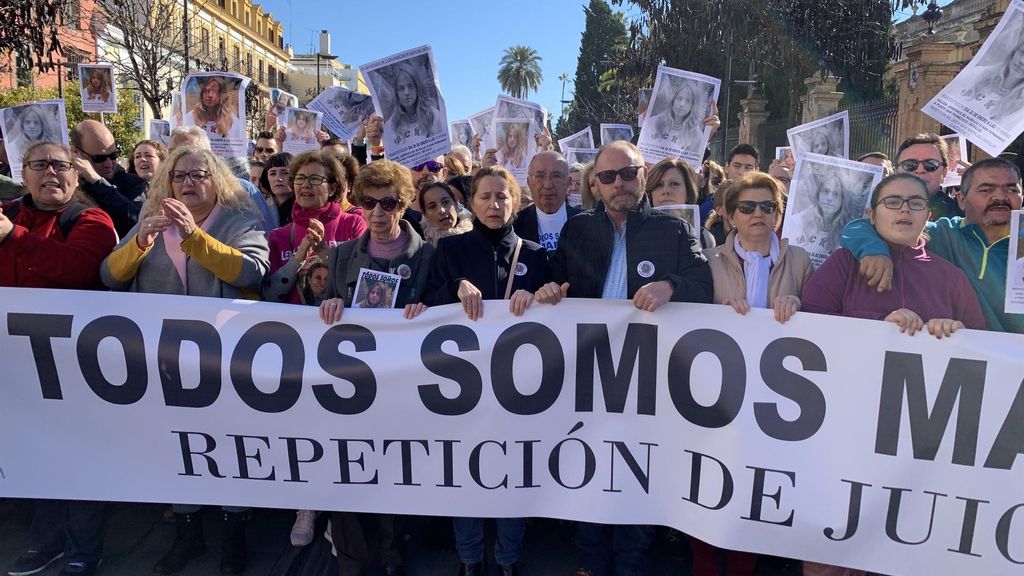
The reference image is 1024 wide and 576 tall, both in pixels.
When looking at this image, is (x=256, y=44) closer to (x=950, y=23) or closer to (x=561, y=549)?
(x=950, y=23)

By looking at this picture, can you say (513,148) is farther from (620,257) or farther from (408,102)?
(620,257)

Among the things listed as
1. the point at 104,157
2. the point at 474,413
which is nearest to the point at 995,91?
the point at 474,413

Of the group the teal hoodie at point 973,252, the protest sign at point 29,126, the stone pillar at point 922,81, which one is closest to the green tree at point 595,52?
the stone pillar at point 922,81

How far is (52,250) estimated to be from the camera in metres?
3.12

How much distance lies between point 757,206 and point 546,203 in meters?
1.47

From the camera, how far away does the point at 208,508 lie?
3721 millimetres

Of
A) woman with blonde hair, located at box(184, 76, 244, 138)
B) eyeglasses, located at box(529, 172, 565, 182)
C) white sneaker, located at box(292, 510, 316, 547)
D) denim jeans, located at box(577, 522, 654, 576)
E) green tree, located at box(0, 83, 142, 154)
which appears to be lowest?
white sneaker, located at box(292, 510, 316, 547)

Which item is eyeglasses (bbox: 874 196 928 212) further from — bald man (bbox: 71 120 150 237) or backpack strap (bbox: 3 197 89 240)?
bald man (bbox: 71 120 150 237)

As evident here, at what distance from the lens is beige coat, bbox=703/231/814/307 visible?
3.04 m

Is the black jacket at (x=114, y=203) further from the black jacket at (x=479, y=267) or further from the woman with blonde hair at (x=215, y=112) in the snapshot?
the black jacket at (x=479, y=267)

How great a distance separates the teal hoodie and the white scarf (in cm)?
29

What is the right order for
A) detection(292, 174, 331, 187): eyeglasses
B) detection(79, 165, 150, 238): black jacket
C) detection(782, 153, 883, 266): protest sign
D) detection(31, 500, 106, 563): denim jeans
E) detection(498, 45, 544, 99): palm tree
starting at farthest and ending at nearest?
detection(498, 45, 544, 99): palm tree, detection(79, 165, 150, 238): black jacket, detection(292, 174, 331, 187): eyeglasses, detection(782, 153, 883, 266): protest sign, detection(31, 500, 106, 563): denim jeans

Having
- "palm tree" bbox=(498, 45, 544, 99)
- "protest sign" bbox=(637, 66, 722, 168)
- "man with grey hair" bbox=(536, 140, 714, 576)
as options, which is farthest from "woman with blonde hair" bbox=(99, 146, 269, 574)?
"palm tree" bbox=(498, 45, 544, 99)

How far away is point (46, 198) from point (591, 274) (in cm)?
248
